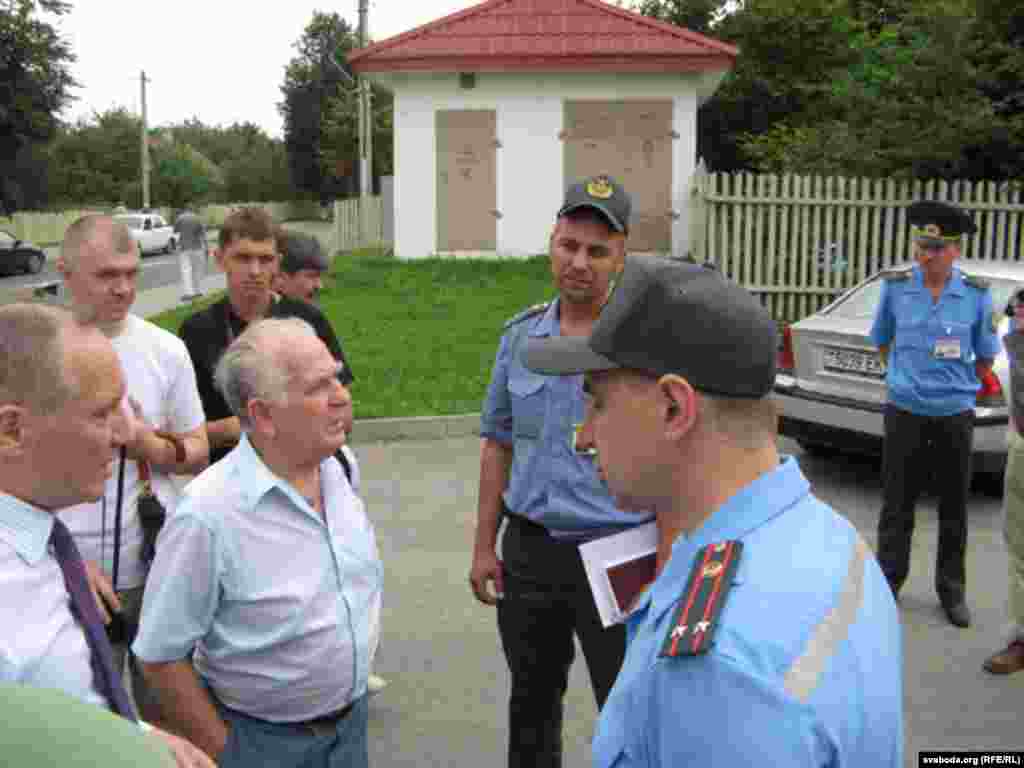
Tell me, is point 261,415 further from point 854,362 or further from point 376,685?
point 854,362

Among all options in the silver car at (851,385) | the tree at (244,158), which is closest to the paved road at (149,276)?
the silver car at (851,385)

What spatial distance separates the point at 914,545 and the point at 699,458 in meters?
6.05

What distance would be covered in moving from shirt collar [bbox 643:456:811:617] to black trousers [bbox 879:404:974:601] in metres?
4.74

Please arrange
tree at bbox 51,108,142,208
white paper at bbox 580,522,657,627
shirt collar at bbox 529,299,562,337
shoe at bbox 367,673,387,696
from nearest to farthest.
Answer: white paper at bbox 580,522,657,627 → shirt collar at bbox 529,299,562,337 → shoe at bbox 367,673,387,696 → tree at bbox 51,108,142,208

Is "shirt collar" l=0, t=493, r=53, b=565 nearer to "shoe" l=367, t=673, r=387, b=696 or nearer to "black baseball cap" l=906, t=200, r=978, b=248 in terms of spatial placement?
"shoe" l=367, t=673, r=387, b=696

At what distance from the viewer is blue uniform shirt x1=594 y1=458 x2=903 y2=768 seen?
1.33 m

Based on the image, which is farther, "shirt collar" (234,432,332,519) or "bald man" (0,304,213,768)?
"shirt collar" (234,432,332,519)

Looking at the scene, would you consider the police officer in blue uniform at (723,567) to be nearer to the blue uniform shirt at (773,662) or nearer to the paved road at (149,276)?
the blue uniform shirt at (773,662)

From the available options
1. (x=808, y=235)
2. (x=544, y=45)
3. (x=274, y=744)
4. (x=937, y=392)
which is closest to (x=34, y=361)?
(x=274, y=744)

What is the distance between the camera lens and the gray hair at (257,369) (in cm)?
275

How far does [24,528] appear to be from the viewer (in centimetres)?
210

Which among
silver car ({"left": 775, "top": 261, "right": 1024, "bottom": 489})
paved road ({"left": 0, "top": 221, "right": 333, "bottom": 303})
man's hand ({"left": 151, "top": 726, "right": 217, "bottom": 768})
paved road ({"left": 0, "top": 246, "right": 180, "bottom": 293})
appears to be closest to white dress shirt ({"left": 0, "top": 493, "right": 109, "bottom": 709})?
man's hand ({"left": 151, "top": 726, "right": 217, "bottom": 768})

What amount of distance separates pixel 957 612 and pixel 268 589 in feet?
14.2

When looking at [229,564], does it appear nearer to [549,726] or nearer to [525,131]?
[549,726]
